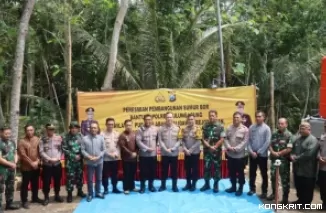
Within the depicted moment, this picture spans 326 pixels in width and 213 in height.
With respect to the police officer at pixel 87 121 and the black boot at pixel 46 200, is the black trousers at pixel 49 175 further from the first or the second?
the police officer at pixel 87 121

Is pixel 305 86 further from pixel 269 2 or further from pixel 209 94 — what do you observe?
pixel 209 94

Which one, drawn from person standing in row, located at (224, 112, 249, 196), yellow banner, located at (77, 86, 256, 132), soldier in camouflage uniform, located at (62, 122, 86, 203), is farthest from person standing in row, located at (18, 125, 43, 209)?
person standing in row, located at (224, 112, 249, 196)

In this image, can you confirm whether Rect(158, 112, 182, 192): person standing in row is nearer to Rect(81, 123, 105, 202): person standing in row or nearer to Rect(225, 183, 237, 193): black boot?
Rect(225, 183, 237, 193): black boot

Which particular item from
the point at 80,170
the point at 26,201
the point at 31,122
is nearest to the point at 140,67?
the point at 31,122

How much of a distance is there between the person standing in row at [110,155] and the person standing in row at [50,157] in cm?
78

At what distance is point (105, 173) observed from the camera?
7.54 meters

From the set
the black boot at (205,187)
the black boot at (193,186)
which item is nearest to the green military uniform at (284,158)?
the black boot at (205,187)

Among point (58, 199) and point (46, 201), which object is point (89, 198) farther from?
point (46, 201)

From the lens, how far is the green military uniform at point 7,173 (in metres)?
6.52

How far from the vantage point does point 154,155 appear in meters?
7.65

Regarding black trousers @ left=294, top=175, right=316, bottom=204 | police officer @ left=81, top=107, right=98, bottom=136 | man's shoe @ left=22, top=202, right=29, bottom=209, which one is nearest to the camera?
black trousers @ left=294, top=175, right=316, bottom=204

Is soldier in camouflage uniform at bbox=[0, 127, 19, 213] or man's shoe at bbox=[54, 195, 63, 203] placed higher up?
soldier in camouflage uniform at bbox=[0, 127, 19, 213]

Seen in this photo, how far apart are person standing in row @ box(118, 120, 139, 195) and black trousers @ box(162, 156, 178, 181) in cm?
51

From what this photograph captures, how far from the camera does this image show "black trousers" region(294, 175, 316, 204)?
6.61m
